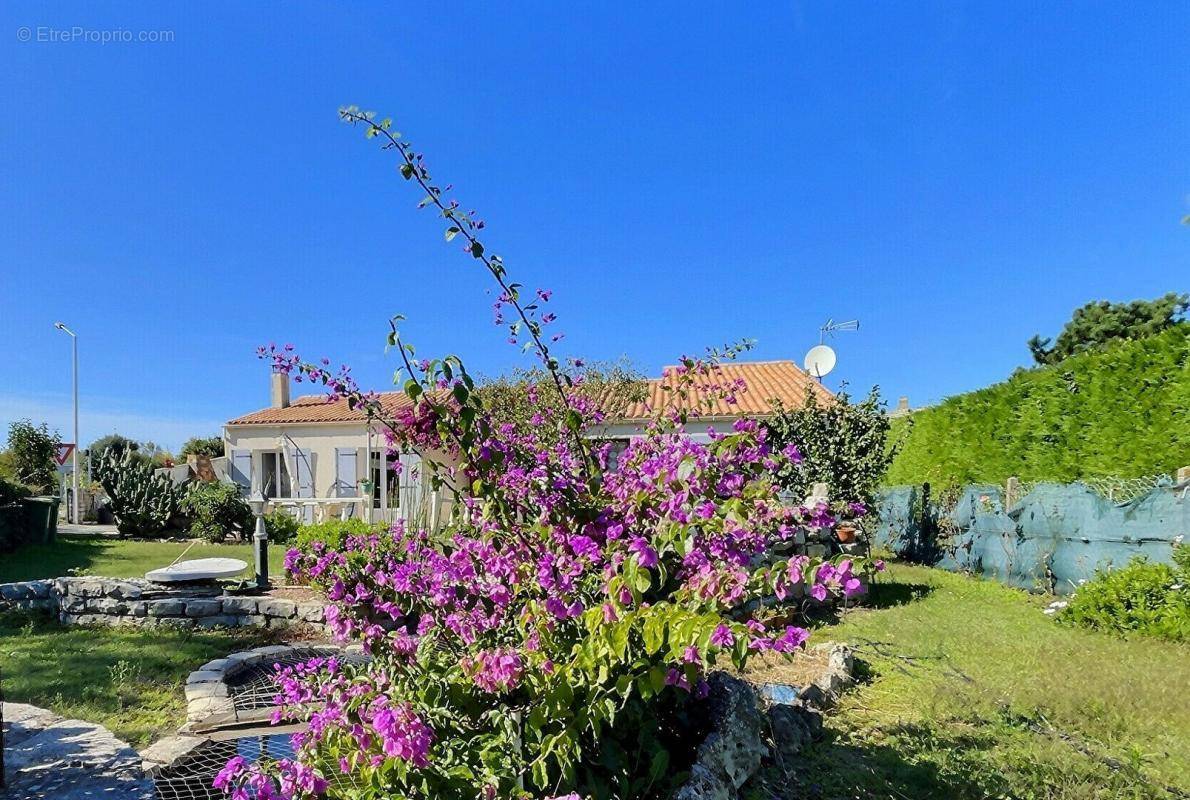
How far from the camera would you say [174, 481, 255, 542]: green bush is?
14.8m

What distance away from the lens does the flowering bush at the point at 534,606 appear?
1.98 m

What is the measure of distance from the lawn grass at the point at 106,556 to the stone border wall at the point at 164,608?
195 cm

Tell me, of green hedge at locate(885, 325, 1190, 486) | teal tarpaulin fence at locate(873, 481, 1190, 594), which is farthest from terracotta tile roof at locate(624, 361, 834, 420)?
teal tarpaulin fence at locate(873, 481, 1190, 594)

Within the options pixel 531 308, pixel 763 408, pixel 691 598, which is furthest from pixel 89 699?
pixel 763 408

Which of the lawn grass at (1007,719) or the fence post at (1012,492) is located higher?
the fence post at (1012,492)

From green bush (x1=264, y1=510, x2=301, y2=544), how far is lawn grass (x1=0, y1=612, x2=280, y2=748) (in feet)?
21.9

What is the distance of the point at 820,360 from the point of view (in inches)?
551

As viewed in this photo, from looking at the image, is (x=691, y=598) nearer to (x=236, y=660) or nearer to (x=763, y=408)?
(x=236, y=660)

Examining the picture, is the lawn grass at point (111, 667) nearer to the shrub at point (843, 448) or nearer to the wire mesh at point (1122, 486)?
the shrub at point (843, 448)

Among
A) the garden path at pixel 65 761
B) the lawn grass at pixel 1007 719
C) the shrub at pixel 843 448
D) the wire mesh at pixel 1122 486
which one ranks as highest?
the shrub at pixel 843 448

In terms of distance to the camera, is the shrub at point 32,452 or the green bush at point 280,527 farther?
the shrub at point 32,452

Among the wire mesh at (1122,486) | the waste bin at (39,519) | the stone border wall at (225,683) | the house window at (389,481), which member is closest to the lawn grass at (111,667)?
the stone border wall at (225,683)

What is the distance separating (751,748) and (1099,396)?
8.78 m

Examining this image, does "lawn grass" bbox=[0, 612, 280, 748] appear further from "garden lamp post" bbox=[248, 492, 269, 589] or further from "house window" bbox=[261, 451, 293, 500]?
"house window" bbox=[261, 451, 293, 500]
